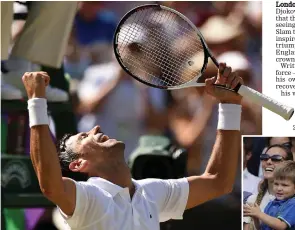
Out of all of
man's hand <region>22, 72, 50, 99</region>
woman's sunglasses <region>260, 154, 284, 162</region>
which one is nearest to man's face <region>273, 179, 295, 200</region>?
woman's sunglasses <region>260, 154, 284, 162</region>

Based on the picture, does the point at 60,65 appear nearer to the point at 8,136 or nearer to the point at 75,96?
the point at 75,96

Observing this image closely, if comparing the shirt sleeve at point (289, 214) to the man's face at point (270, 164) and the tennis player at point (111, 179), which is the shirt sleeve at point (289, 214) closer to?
the man's face at point (270, 164)

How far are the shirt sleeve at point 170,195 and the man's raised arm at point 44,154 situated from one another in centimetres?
44

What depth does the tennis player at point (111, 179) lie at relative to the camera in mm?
2934

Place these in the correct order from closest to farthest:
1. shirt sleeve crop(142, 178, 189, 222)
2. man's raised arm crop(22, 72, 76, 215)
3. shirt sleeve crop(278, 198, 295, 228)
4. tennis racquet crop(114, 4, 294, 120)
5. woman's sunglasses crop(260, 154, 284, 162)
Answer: man's raised arm crop(22, 72, 76, 215)
shirt sleeve crop(142, 178, 189, 222)
tennis racquet crop(114, 4, 294, 120)
shirt sleeve crop(278, 198, 295, 228)
woman's sunglasses crop(260, 154, 284, 162)

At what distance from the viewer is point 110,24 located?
509 centimetres

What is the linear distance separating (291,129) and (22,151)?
5.41ft

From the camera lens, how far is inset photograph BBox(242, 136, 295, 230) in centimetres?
484

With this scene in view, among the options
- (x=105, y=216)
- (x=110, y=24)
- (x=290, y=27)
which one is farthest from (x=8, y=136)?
(x=105, y=216)

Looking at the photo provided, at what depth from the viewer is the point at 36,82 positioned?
296 cm

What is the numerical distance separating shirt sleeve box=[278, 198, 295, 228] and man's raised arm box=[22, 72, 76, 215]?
2.13 metres

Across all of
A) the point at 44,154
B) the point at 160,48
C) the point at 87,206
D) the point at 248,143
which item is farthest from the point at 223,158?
the point at 248,143

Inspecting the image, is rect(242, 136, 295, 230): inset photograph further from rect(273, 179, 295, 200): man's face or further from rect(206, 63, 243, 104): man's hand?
rect(206, 63, 243, 104): man's hand

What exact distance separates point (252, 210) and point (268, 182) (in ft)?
0.64
